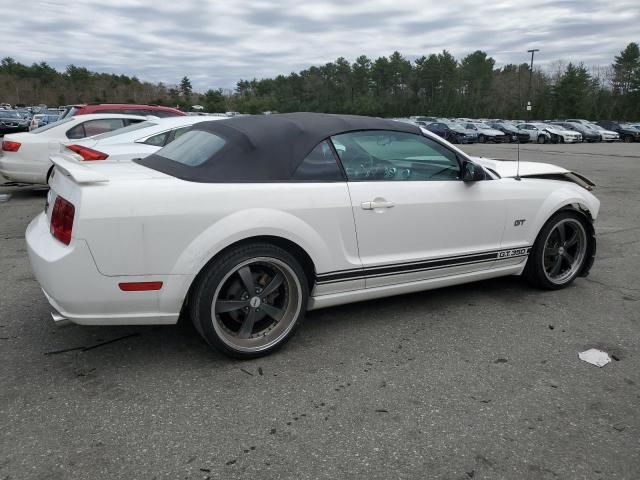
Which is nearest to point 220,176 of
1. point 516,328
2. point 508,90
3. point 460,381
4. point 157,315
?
point 157,315

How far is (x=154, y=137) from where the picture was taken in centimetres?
673

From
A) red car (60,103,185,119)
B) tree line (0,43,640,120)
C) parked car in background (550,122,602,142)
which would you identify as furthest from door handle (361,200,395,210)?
tree line (0,43,640,120)

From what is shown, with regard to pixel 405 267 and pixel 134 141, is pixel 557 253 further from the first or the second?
pixel 134 141

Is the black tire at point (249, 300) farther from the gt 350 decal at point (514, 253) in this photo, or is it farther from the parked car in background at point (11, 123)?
the parked car in background at point (11, 123)

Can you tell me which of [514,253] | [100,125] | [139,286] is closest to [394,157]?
[514,253]

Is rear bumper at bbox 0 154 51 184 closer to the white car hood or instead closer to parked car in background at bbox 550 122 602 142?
the white car hood

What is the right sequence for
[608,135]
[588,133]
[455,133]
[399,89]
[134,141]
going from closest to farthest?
[134,141], [455,133], [588,133], [608,135], [399,89]

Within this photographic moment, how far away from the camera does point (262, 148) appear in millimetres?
3262

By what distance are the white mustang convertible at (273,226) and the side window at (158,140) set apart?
3019 millimetres

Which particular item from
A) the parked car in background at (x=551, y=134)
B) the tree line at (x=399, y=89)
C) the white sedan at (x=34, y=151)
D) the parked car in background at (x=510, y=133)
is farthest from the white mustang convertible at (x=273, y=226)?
the tree line at (x=399, y=89)

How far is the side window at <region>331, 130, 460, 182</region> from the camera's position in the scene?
3512 mm

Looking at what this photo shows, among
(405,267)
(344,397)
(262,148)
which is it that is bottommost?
(344,397)

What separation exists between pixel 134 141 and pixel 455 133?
31.3m

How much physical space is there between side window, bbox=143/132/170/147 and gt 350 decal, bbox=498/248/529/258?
4.50 m
